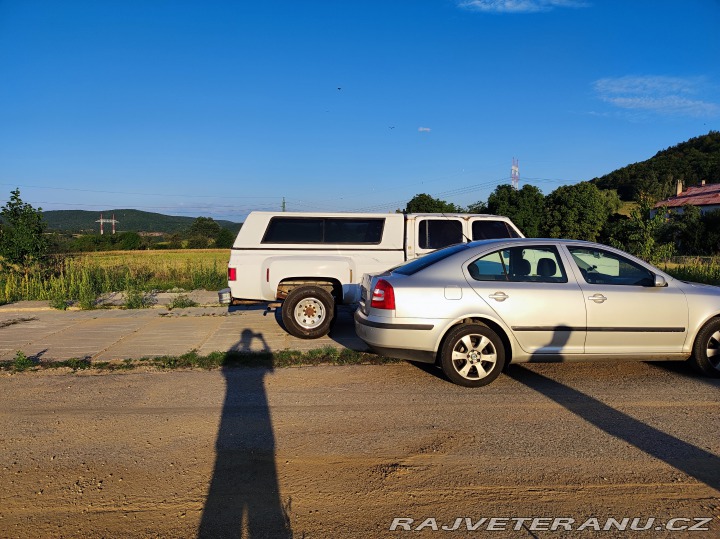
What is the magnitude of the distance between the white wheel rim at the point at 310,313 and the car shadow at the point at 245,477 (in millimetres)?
2711

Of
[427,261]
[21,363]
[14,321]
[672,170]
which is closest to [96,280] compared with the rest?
[14,321]

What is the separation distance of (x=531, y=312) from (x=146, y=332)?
644cm

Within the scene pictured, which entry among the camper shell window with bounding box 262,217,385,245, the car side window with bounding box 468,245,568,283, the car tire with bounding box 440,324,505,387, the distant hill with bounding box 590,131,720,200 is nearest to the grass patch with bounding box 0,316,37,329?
the camper shell window with bounding box 262,217,385,245

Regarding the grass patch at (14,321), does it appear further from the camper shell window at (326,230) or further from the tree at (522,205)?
the tree at (522,205)

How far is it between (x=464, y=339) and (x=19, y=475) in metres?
4.14

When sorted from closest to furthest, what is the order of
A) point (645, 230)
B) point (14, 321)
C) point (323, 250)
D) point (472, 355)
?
point (472, 355) < point (323, 250) < point (14, 321) < point (645, 230)

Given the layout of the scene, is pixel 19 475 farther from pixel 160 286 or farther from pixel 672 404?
pixel 160 286

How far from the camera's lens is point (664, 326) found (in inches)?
234

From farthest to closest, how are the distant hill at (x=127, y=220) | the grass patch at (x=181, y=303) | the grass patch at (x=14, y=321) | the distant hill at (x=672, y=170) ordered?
the distant hill at (x=127, y=220), the distant hill at (x=672, y=170), the grass patch at (x=181, y=303), the grass patch at (x=14, y=321)

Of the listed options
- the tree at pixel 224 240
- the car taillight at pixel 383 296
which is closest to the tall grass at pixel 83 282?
the car taillight at pixel 383 296

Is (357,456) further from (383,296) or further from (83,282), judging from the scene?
(83,282)

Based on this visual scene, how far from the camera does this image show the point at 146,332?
29.7 feet

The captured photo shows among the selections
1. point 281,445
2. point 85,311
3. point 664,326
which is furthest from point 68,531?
point 85,311

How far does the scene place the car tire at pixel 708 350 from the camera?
19.9 ft
